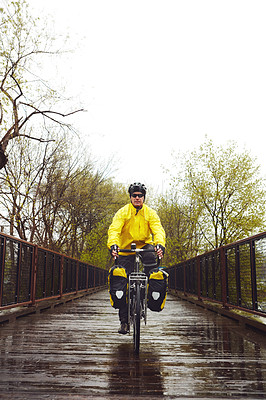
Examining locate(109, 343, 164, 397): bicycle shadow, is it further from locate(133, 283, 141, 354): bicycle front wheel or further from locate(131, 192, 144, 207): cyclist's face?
locate(131, 192, 144, 207): cyclist's face

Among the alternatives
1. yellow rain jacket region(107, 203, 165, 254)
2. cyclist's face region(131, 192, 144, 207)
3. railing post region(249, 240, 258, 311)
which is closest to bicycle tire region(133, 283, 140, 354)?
yellow rain jacket region(107, 203, 165, 254)

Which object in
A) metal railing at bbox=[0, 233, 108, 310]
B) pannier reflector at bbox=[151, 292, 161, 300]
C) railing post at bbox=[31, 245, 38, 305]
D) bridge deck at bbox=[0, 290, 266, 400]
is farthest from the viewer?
railing post at bbox=[31, 245, 38, 305]

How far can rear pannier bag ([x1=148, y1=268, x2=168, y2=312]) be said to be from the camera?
4289 millimetres

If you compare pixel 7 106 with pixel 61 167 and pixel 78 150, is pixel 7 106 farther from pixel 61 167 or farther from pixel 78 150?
pixel 78 150

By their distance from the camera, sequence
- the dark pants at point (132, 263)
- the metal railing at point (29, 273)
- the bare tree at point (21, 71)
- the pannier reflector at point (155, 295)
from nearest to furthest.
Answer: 1. the pannier reflector at point (155, 295)
2. the dark pants at point (132, 263)
3. the metal railing at point (29, 273)
4. the bare tree at point (21, 71)

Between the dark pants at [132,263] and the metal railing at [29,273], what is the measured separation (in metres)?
2.05

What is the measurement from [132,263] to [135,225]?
0.45 m

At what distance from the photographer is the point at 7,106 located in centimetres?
1263

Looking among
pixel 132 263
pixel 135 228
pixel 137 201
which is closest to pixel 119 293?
pixel 132 263

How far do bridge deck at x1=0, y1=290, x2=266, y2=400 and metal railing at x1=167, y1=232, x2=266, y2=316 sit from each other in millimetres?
596

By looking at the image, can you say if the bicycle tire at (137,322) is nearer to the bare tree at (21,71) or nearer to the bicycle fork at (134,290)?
the bicycle fork at (134,290)

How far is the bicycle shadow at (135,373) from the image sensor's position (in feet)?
8.70

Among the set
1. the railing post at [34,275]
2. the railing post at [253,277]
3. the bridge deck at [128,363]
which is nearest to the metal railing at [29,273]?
the railing post at [34,275]

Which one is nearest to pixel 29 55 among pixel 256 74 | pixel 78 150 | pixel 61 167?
pixel 61 167
